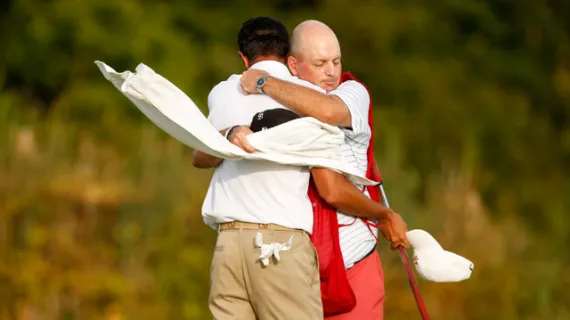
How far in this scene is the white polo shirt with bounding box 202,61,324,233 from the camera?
4391 millimetres

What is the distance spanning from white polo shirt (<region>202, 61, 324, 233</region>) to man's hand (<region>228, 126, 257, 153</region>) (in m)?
0.08

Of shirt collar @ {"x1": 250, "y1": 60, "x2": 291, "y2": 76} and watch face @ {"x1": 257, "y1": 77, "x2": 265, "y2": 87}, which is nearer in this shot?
watch face @ {"x1": 257, "y1": 77, "x2": 265, "y2": 87}

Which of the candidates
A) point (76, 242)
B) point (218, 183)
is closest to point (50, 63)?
point (76, 242)

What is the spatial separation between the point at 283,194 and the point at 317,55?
1.72 ft

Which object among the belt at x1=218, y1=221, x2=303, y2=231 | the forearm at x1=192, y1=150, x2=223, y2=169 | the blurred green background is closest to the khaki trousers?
the belt at x1=218, y1=221, x2=303, y2=231

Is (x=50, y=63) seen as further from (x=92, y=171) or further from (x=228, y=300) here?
(x=228, y=300)

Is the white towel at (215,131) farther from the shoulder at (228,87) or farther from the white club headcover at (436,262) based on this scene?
the white club headcover at (436,262)

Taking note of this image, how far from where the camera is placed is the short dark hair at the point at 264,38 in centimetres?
455

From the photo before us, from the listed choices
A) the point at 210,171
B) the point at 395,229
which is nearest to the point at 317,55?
the point at 395,229

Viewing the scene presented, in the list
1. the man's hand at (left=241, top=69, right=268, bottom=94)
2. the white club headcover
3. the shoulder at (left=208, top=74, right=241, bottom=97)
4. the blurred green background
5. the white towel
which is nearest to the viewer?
the white towel

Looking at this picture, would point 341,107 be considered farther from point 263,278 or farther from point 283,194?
point 263,278

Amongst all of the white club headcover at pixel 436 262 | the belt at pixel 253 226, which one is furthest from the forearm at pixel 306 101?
the white club headcover at pixel 436 262

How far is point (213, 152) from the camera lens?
4.34m

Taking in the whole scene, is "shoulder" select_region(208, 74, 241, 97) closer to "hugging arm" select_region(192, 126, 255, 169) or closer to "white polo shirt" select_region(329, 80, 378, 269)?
"hugging arm" select_region(192, 126, 255, 169)
